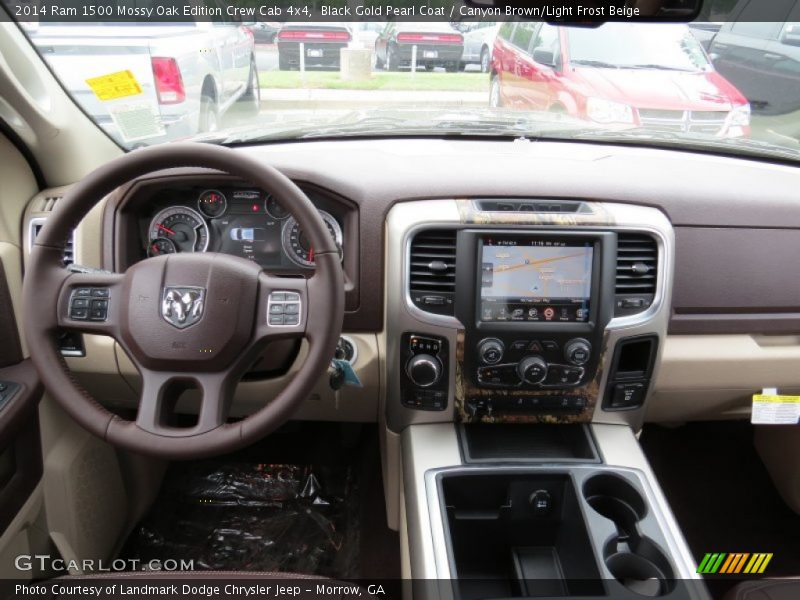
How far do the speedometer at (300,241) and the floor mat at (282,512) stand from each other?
103 cm

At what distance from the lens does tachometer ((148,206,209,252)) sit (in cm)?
186

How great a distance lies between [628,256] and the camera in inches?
67.9

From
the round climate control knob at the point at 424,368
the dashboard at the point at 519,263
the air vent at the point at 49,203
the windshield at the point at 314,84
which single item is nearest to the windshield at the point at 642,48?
the windshield at the point at 314,84

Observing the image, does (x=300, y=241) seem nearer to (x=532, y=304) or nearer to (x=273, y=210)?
(x=273, y=210)

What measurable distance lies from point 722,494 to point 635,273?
138 cm

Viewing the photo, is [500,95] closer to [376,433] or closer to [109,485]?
[376,433]

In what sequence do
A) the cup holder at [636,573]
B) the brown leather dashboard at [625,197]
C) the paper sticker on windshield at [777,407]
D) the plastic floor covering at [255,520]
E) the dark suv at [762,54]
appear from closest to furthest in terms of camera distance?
the cup holder at [636,573] → the brown leather dashboard at [625,197] → the paper sticker on windshield at [777,407] → the plastic floor covering at [255,520] → the dark suv at [762,54]

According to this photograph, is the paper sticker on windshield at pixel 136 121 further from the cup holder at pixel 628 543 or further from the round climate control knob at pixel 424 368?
the cup holder at pixel 628 543

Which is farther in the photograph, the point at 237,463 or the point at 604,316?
the point at 237,463

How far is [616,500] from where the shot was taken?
168cm

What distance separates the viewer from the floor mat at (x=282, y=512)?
224 cm

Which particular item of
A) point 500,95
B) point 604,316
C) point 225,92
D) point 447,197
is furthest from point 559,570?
point 225,92

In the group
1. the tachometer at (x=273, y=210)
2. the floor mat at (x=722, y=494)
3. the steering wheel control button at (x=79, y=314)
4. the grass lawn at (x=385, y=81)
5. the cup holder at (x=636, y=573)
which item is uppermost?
the grass lawn at (x=385, y=81)

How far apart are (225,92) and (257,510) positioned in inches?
60.0
